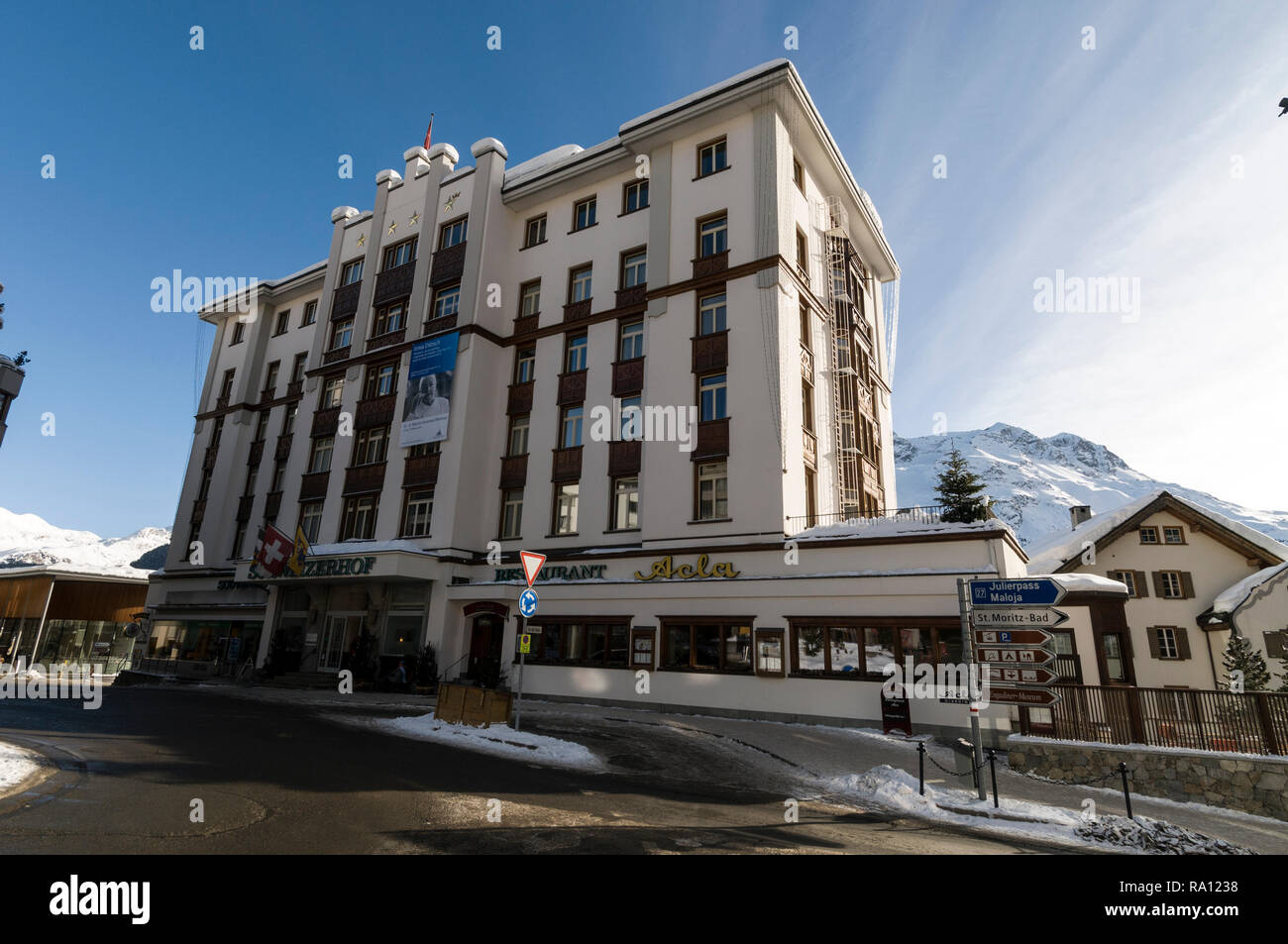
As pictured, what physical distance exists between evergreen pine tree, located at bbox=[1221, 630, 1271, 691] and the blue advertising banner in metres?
34.7

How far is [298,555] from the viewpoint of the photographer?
30094mm

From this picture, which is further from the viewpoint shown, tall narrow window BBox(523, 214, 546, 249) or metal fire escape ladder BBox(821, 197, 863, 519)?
tall narrow window BBox(523, 214, 546, 249)

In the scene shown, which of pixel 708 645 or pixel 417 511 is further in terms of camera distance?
pixel 417 511

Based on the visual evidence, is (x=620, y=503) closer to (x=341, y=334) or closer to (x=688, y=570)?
(x=688, y=570)

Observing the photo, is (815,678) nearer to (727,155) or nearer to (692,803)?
(692,803)

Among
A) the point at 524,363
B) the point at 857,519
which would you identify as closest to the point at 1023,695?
the point at 857,519

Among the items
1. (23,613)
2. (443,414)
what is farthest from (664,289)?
(23,613)

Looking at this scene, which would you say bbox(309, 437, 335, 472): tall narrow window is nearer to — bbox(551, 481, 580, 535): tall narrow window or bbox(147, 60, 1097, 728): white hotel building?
bbox(147, 60, 1097, 728): white hotel building

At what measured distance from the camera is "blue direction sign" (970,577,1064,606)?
31.3ft

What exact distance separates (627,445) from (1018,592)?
17.9 meters

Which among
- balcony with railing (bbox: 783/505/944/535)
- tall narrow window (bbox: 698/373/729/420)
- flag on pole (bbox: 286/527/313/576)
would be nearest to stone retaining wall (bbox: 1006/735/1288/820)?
balcony with railing (bbox: 783/505/944/535)

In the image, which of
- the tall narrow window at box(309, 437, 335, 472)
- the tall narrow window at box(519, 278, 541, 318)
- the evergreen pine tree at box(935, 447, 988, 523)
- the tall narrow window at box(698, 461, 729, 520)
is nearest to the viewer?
the tall narrow window at box(698, 461, 729, 520)
